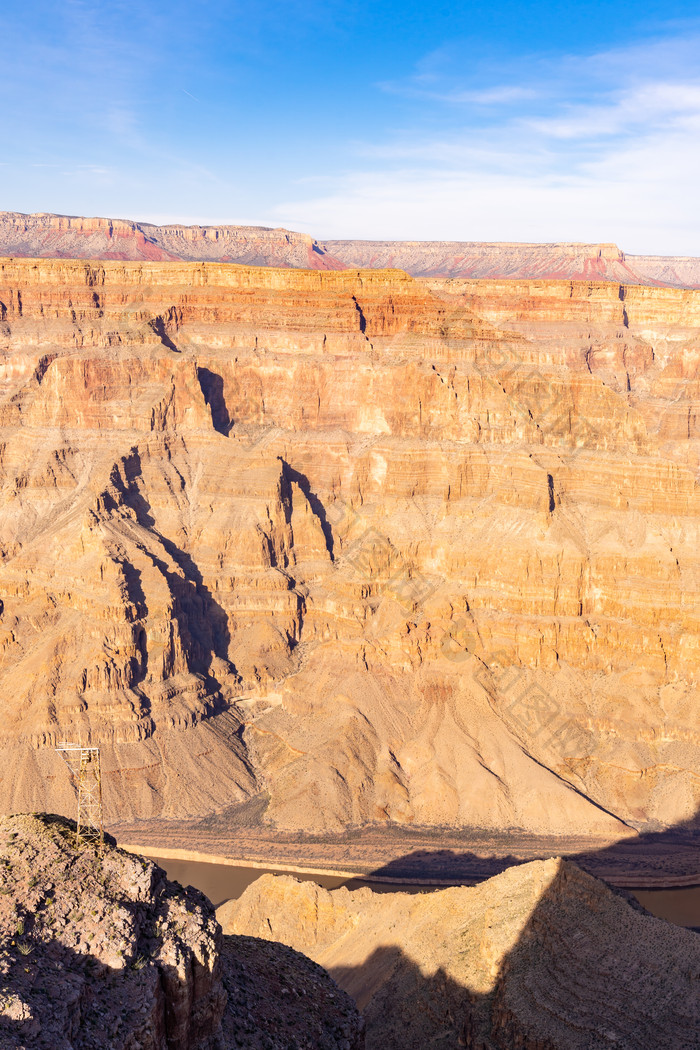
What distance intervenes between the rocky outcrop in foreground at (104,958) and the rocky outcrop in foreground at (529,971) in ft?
41.9

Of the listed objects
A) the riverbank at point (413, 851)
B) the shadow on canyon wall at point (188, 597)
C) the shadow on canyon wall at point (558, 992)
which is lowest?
the riverbank at point (413, 851)

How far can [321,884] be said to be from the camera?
2522 inches

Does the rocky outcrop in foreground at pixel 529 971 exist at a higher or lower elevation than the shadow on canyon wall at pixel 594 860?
higher

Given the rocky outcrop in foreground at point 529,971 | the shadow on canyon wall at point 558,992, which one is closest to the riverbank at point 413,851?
the rocky outcrop in foreground at point 529,971

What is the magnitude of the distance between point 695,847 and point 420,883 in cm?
2160

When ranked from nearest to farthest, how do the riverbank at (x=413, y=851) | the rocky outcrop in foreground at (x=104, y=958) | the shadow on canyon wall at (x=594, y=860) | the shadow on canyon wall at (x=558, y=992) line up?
the rocky outcrop in foreground at (x=104, y=958) → the shadow on canyon wall at (x=558, y=992) → the shadow on canyon wall at (x=594, y=860) → the riverbank at (x=413, y=851)

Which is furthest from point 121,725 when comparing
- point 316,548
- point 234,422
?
point 234,422

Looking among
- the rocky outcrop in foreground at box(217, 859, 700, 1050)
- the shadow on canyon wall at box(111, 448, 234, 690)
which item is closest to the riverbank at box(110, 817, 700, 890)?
the shadow on canyon wall at box(111, 448, 234, 690)

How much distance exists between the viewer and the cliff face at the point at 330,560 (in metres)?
74.6

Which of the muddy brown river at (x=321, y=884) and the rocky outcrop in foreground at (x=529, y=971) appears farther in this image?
the muddy brown river at (x=321, y=884)

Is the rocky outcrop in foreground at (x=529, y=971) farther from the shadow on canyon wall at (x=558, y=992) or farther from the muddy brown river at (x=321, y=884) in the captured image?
the muddy brown river at (x=321, y=884)

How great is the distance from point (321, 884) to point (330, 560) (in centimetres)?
3717

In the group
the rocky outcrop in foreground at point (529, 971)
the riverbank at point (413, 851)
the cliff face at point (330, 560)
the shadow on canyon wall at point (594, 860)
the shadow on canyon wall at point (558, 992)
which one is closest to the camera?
the shadow on canyon wall at point (558, 992)

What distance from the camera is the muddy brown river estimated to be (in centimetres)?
6128
